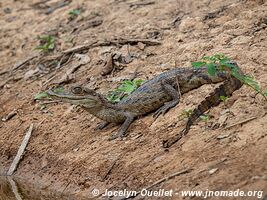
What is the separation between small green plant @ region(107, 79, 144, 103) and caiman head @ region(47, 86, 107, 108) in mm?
407

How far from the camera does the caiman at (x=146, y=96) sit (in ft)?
27.3

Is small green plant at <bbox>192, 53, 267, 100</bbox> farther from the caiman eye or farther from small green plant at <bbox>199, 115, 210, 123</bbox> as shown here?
the caiman eye

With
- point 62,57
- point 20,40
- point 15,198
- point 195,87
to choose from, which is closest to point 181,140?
point 195,87

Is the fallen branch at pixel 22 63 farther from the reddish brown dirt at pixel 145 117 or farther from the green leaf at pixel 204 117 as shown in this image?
the green leaf at pixel 204 117

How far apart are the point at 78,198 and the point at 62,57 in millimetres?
4156

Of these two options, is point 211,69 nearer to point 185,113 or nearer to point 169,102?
point 185,113

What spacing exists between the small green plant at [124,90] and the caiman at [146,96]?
35cm

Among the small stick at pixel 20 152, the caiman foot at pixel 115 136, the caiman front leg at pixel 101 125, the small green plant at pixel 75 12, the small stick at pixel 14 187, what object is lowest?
the small stick at pixel 14 187

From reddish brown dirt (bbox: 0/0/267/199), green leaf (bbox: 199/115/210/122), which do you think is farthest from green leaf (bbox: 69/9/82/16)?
green leaf (bbox: 199/115/210/122)

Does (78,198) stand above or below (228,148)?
below

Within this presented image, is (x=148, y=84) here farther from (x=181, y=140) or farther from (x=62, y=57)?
(x=62, y=57)

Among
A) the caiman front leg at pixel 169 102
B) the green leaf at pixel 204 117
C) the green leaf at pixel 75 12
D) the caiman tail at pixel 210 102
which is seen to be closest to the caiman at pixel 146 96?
the caiman front leg at pixel 169 102

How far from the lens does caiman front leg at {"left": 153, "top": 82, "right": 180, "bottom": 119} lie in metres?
8.17

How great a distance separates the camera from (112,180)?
743 centimetres
